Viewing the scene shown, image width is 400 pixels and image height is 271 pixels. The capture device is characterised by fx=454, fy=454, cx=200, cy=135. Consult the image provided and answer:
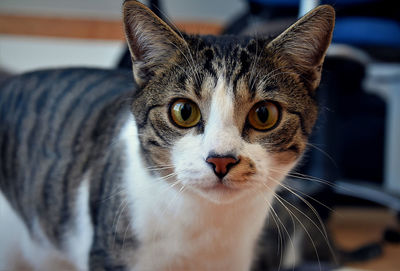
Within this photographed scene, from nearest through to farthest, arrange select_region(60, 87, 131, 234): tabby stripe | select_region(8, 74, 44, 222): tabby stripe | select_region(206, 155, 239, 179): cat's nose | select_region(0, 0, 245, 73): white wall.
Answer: select_region(206, 155, 239, 179): cat's nose → select_region(60, 87, 131, 234): tabby stripe → select_region(8, 74, 44, 222): tabby stripe → select_region(0, 0, 245, 73): white wall

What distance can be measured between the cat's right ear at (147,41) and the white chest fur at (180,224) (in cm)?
20

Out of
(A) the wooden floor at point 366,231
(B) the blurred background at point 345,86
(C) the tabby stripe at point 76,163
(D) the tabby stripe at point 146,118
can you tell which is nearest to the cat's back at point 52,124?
(C) the tabby stripe at point 76,163

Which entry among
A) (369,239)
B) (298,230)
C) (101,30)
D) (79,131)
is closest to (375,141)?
(369,239)

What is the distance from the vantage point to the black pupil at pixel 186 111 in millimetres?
804

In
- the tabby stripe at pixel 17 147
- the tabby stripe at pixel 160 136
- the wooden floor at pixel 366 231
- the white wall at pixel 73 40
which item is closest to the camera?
the tabby stripe at pixel 160 136

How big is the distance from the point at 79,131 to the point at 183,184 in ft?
1.49

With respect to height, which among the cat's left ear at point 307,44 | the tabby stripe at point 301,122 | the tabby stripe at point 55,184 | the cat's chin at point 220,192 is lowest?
the tabby stripe at point 55,184

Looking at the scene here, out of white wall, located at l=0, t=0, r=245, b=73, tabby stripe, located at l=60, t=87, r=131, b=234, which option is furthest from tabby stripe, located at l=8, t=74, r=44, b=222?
white wall, located at l=0, t=0, r=245, b=73

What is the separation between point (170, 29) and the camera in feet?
2.76

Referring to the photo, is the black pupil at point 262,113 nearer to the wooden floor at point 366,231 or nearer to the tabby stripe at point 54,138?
the tabby stripe at point 54,138

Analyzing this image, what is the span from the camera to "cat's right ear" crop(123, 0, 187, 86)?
0.83 meters

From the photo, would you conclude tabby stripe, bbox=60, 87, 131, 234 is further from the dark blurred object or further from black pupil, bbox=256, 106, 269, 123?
the dark blurred object

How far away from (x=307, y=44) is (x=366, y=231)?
1.44 meters

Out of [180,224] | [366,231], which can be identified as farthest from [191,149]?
[366,231]
